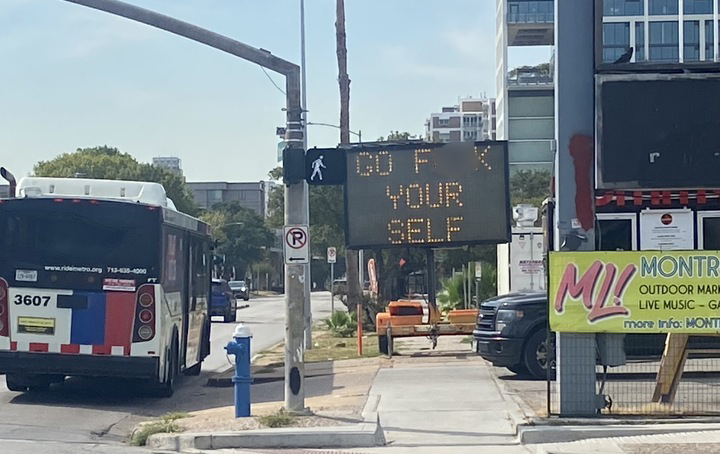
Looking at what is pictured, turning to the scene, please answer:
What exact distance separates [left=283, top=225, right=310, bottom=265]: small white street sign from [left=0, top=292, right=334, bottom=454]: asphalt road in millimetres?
2910

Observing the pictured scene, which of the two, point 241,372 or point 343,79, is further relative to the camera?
point 343,79

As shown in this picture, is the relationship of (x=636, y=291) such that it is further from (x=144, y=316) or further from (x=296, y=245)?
(x=144, y=316)

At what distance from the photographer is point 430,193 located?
1702cm

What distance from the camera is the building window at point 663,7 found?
7712cm

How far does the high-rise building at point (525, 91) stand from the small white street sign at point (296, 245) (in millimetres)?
80875

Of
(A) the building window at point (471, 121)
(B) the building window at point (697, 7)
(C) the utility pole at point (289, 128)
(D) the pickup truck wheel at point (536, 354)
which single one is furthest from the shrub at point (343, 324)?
(A) the building window at point (471, 121)

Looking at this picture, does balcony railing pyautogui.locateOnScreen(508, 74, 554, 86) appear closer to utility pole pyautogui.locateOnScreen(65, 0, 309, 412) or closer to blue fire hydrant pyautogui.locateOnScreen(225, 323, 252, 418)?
utility pole pyautogui.locateOnScreen(65, 0, 309, 412)

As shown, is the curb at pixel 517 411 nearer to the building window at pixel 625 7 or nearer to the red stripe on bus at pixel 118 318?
the red stripe on bus at pixel 118 318

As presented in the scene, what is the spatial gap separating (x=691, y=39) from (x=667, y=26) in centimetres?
219

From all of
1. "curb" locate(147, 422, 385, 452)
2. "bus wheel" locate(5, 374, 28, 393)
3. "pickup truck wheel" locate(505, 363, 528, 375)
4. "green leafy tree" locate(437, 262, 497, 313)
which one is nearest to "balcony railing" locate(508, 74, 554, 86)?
"green leafy tree" locate(437, 262, 497, 313)

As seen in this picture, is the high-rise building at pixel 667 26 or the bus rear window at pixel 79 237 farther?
the high-rise building at pixel 667 26

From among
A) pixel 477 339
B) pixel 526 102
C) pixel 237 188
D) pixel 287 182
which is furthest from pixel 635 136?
pixel 237 188

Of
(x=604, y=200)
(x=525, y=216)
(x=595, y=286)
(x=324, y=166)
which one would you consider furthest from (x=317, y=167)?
(x=525, y=216)

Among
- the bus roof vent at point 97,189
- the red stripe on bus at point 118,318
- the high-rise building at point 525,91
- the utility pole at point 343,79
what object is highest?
the high-rise building at point 525,91
